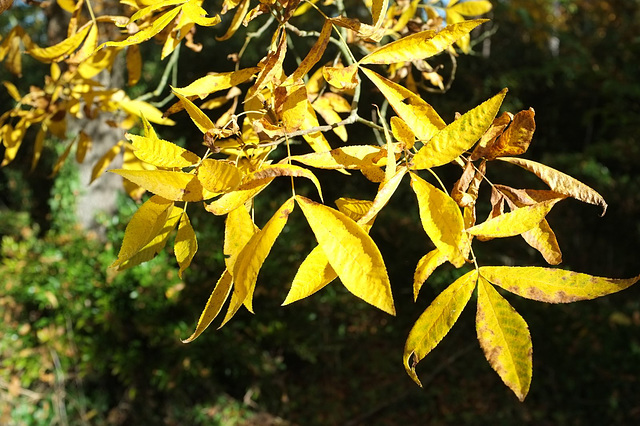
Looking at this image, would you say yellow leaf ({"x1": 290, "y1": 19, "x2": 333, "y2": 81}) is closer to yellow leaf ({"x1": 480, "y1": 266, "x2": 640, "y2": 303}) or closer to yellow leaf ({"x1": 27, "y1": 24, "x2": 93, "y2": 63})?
yellow leaf ({"x1": 480, "y1": 266, "x2": 640, "y2": 303})

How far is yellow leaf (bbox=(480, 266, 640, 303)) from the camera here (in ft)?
1.90

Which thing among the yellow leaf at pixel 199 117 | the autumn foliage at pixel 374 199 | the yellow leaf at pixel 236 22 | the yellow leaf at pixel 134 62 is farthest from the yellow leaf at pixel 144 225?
the yellow leaf at pixel 134 62

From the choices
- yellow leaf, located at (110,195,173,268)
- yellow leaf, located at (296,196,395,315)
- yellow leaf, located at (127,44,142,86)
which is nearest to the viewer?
yellow leaf, located at (296,196,395,315)

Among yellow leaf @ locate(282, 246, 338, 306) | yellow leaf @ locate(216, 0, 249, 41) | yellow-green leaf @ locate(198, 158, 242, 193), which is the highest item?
yellow leaf @ locate(216, 0, 249, 41)

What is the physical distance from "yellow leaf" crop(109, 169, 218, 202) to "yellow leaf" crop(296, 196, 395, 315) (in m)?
0.15

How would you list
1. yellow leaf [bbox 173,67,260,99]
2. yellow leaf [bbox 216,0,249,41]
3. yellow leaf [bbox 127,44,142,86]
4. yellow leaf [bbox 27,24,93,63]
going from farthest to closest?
yellow leaf [bbox 127,44,142,86]
yellow leaf [bbox 27,24,93,63]
yellow leaf [bbox 216,0,249,41]
yellow leaf [bbox 173,67,260,99]

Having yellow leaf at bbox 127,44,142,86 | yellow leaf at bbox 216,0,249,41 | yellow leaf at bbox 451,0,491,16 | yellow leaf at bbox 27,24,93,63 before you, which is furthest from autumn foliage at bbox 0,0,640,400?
yellow leaf at bbox 451,0,491,16

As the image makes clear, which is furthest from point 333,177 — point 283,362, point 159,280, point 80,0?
point 80,0

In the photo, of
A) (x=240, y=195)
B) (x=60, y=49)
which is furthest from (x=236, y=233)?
(x=60, y=49)

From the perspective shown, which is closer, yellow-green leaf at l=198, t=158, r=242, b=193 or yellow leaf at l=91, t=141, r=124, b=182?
yellow-green leaf at l=198, t=158, r=242, b=193

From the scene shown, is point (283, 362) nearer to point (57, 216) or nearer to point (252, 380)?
point (252, 380)

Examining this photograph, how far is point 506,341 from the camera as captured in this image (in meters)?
0.58

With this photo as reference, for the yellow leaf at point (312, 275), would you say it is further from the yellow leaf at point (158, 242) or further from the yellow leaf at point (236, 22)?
the yellow leaf at point (236, 22)

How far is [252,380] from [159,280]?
3.07 ft
